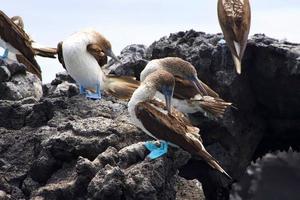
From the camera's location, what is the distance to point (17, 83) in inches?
475

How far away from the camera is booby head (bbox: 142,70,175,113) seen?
787cm

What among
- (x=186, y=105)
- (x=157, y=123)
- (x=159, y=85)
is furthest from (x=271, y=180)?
(x=157, y=123)

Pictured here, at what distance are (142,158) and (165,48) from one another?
553cm

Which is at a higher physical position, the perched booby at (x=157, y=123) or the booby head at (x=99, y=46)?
the booby head at (x=99, y=46)

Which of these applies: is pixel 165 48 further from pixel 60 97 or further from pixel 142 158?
pixel 142 158

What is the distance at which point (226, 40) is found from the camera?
12375 mm

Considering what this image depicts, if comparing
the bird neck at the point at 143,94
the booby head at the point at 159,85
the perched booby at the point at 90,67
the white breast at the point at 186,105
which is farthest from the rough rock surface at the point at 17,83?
the bird neck at the point at 143,94

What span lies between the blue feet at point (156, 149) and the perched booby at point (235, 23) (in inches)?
170

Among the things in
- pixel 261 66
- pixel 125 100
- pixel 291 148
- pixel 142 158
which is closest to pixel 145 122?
pixel 142 158

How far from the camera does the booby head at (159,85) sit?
7.87 meters

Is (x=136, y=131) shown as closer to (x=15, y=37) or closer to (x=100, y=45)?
(x=100, y=45)

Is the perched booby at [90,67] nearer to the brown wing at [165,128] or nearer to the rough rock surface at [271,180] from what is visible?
the brown wing at [165,128]

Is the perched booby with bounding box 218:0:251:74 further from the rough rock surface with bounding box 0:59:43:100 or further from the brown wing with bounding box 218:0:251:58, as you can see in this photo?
the rough rock surface with bounding box 0:59:43:100

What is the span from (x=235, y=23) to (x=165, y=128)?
491 cm
